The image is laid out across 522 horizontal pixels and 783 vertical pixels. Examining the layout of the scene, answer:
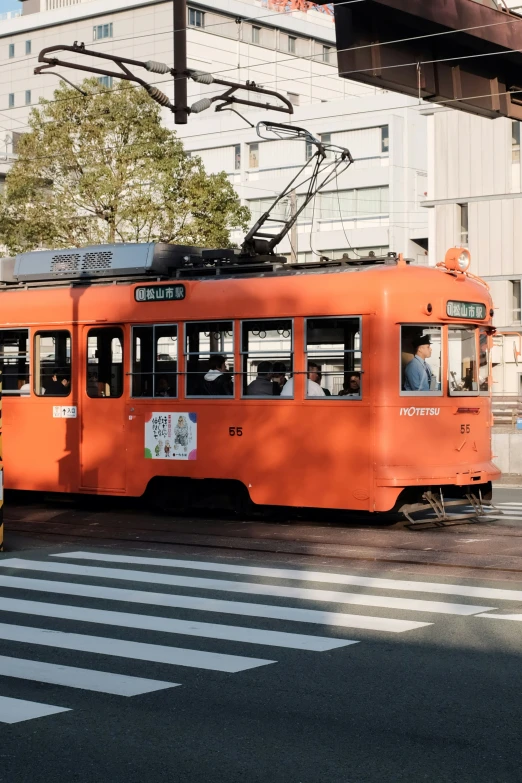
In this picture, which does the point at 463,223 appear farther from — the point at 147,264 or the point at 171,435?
the point at 171,435

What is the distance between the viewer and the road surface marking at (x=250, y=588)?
9.54 meters

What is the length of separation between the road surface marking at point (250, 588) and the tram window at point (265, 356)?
4.09 metres

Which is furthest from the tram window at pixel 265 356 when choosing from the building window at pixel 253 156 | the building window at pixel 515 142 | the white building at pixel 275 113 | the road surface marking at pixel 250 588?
the building window at pixel 253 156

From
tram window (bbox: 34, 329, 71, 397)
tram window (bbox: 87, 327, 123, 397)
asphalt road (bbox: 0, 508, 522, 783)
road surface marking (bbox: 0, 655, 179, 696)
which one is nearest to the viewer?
asphalt road (bbox: 0, 508, 522, 783)

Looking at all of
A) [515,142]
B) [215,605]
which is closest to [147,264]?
[215,605]

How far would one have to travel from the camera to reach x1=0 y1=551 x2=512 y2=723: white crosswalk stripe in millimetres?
7504


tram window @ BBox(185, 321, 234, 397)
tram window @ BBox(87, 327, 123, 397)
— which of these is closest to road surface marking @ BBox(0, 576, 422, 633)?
tram window @ BBox(185, 321, 234, 397)

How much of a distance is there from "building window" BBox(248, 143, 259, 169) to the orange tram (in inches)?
1924

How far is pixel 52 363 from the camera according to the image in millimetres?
17531

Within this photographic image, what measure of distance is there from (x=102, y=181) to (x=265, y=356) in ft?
58.3

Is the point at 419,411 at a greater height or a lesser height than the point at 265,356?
lesser

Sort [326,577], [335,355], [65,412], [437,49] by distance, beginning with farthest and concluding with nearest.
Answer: [65,412] < [437,49] < [335,355] < [326,577]

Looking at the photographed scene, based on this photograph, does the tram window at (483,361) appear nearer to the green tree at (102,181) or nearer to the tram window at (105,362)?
the tram window at (105,362)

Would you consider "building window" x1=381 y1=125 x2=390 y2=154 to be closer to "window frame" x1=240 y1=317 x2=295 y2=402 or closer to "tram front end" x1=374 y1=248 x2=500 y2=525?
"tram front end" x1=374 y1=248 x2=500 y2=525
